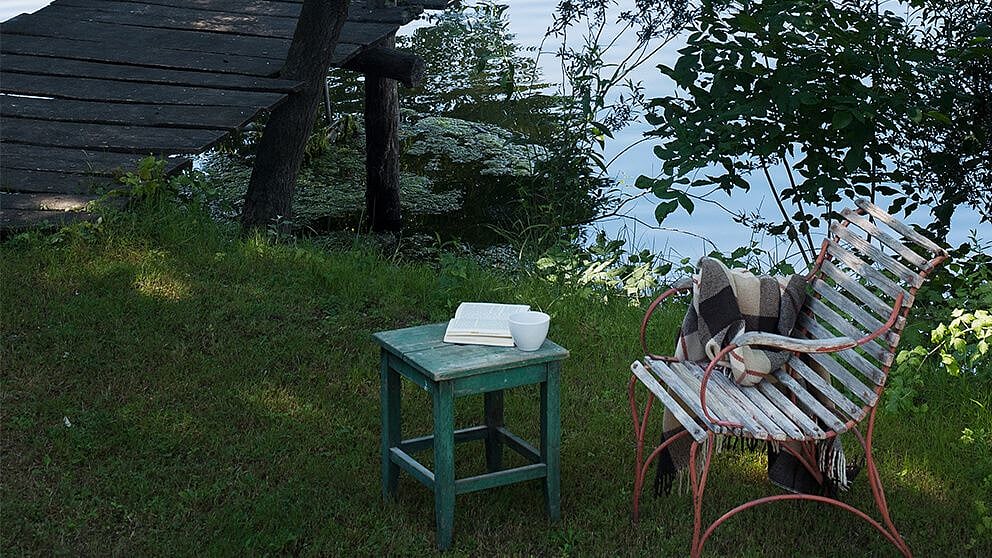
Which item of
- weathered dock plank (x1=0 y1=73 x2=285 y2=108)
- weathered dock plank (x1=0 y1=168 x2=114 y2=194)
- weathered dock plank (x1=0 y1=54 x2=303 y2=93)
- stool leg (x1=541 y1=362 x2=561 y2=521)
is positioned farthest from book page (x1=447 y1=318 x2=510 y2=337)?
weathered dock plank (x1=0 y1=54 x2=303 y2=93)

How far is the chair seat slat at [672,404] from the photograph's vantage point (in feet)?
9.66

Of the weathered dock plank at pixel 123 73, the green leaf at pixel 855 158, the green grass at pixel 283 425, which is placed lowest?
the green grass at pixel 283 425

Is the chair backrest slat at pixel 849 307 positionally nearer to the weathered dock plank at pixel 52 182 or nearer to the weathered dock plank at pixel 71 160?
the weathered dock plank at pixel 71 160

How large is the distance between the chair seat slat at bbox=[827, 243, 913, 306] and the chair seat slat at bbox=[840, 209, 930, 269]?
0.27 feet

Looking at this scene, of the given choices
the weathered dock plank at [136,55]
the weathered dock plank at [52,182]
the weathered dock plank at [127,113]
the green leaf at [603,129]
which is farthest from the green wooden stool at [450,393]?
the weathered dock plank at [136,55]

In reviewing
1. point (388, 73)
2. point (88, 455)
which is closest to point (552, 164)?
point (388, 73)

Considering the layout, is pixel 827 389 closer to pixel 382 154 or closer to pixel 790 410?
pixel 790 410

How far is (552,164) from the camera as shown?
665cm

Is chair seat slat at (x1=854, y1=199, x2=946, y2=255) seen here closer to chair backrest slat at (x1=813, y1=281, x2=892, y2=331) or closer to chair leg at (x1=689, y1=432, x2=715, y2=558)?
chair backrest slat at (x1=813, y1=281, x2=892, y2=331)

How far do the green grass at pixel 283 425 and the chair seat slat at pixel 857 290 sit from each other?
68cm

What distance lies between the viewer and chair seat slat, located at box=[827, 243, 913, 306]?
2.96 m

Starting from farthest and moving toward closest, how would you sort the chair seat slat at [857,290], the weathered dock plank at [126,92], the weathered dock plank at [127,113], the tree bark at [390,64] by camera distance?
the tree bark at [390,64] → the weathered dock plank at [126,92] → the weathered dock plank at [127,113] → the chair seat slat at [857,290]

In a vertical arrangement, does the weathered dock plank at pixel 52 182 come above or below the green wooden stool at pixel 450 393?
above

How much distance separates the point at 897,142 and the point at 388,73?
10.9ft
